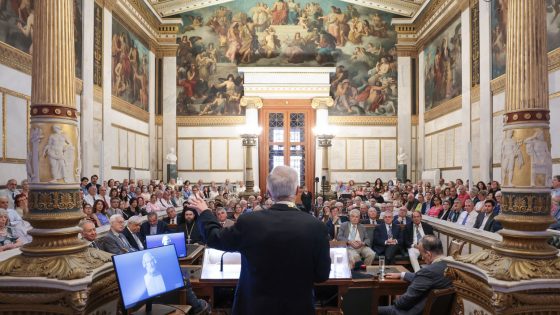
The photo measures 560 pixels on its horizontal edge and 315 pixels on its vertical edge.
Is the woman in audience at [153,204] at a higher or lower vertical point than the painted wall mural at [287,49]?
lower

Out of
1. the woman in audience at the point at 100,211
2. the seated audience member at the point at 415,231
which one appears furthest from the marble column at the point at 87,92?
the seated audience member at the point at 415,231

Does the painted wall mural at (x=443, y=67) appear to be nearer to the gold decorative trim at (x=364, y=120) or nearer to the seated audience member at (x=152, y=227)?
the gold decorative trim at (x=364, y=120)

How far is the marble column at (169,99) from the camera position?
81.9 ft

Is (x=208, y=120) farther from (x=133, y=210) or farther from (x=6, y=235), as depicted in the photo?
(x=6, y=235)

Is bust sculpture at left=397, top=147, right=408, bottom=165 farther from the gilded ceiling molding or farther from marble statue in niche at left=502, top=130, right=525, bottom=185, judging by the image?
marble statue in niche at left=502, top=130, right=525, bottom=185

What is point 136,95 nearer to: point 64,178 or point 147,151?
point 147,151

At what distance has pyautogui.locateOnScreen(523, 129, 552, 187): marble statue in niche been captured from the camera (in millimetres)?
4750

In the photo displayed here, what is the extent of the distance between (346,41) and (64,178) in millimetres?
21740

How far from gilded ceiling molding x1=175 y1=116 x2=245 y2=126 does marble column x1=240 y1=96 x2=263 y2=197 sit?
724mm

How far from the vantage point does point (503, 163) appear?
4949 mm

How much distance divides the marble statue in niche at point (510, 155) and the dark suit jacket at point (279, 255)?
2.49 metres

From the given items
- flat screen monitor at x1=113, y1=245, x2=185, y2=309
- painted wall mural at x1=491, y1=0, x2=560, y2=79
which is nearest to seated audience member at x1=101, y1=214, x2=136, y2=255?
flat screen monitor at x1=113, y1=245, x2=185, y2=309

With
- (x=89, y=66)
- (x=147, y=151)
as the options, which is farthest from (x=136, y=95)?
(x=89, y=66)

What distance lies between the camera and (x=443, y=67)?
21.1 meters
